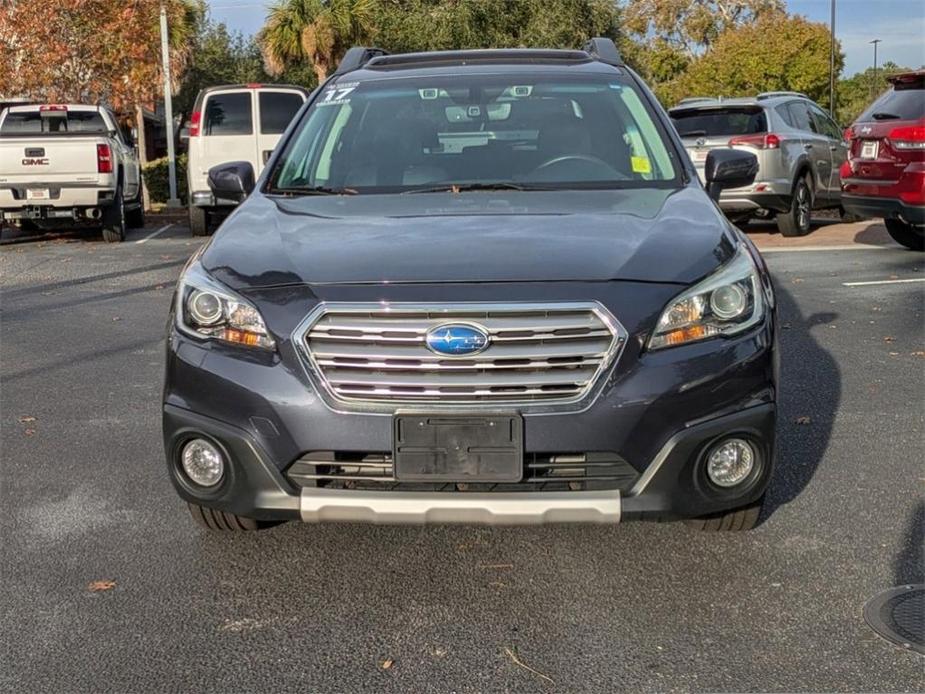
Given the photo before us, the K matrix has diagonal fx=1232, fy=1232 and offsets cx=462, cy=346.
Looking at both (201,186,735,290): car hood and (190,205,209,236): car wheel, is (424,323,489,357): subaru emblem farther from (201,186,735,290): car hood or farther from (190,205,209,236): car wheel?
(190,205,209,236): car wheel

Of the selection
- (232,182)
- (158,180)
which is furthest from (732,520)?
(158,180)

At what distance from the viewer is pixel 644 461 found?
368 cm

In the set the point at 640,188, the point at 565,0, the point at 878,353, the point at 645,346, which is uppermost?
the point at 565,0

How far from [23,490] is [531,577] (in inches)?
91.6

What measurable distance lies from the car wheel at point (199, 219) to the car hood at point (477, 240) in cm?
1352

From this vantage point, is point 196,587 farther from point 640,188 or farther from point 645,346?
point 640,188

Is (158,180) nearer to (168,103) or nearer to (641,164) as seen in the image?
(168,103)

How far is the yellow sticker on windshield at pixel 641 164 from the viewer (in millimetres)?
5023

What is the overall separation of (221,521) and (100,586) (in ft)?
1.63

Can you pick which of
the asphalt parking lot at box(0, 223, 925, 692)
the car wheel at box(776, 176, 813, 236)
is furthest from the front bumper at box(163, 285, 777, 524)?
the car wheel at box(776, 176, 813, 236)

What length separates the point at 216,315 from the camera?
388 cm

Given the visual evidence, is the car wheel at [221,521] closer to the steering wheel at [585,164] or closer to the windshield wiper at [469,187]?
the windshield wiper at [469,187]

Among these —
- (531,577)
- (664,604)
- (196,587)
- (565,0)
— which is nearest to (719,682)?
(664,604)

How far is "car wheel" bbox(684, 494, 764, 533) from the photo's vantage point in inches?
167
